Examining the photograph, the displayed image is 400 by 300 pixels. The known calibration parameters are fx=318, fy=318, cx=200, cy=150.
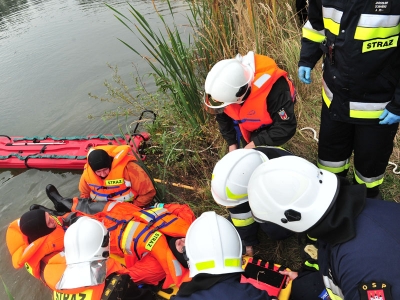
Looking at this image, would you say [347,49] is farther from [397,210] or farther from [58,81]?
[58,81]

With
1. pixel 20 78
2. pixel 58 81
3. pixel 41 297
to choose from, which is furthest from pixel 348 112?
pixel 20 78

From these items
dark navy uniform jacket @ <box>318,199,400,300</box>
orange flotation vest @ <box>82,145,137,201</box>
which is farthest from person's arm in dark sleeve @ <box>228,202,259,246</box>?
orange flotation vest @ <box>82,145,137,201</box>

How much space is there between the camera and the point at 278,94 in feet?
8.87

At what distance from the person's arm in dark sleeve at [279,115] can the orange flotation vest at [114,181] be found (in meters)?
1.63

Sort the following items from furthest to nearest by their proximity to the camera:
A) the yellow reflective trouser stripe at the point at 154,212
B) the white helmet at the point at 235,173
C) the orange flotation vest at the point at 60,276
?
the yellow reflective trouser stripe at the point at 154,212 < the orange flotation vest at the point at 60,276 < the white helmet at the point at 235,173

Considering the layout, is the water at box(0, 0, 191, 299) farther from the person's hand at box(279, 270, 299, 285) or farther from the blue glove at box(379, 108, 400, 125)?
the blue glove at box(379, 108, 400, 125)

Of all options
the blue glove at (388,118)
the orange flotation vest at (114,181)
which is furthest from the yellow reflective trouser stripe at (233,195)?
the orange flotation vest at (114,181)

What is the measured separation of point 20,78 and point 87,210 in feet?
20.7

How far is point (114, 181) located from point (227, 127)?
4.70 ft

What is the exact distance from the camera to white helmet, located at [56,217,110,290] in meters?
2.26

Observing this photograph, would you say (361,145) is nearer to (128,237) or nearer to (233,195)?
(233,195)

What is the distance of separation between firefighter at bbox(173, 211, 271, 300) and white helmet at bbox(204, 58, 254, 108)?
1.04m

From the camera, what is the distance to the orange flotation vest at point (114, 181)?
361 centimetres

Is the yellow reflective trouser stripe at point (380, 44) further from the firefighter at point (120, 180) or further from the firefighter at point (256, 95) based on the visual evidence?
the firefighter at point (120, 180)
